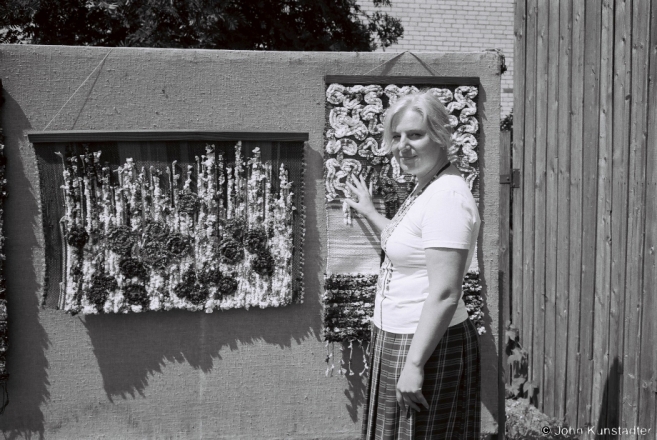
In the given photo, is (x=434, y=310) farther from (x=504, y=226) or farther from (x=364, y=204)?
(x=504, y=226)

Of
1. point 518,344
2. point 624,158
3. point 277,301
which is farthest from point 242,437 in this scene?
point 624,158

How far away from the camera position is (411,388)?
1.99 meters

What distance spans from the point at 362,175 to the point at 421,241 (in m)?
1.09

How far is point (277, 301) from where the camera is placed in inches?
120

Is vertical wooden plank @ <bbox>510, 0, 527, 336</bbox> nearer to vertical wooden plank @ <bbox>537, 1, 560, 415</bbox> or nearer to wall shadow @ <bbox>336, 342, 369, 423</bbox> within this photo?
vertical wooden plank @ <bbox>537, 1, 560, 415</bbox>

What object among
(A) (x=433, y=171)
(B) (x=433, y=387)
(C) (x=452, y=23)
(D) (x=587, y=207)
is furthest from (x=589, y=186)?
(C) (x=452, y=23)

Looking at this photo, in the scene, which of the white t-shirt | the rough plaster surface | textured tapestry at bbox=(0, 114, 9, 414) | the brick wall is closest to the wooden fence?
the rough plaster surface

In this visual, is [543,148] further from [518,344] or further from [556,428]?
[556,428]

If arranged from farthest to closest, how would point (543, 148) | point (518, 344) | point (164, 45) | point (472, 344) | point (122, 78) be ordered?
point (164, 45), point (518, 344), point (543, 148), point (122, 78), point (472, 344)

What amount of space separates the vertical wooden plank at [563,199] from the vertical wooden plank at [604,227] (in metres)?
0.30

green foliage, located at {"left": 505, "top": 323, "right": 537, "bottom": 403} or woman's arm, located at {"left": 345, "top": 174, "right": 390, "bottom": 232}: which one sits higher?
woman's arm, located at {"left": 345, "top": 174, "right": 390, "bottom": 232}

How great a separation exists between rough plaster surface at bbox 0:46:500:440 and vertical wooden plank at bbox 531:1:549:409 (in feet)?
2.63

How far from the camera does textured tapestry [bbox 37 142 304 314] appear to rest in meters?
2.90

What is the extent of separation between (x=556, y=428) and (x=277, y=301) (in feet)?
6.03
